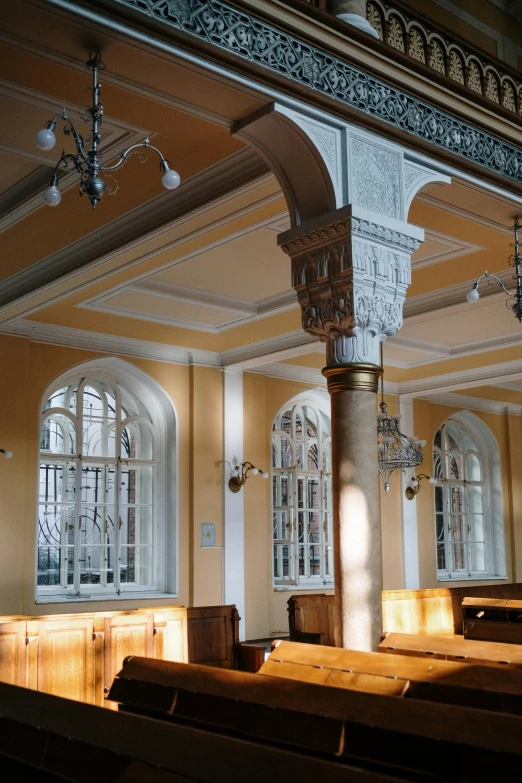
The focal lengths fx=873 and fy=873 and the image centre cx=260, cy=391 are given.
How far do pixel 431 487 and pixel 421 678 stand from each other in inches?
493

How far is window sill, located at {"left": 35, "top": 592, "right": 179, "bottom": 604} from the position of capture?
11320 mm

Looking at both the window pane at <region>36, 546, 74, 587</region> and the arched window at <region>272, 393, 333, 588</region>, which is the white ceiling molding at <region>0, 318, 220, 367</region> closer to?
the arched window at <region>272, 393, 333, 588</region>

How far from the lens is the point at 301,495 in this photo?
1473cm

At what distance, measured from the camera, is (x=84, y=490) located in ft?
40.3

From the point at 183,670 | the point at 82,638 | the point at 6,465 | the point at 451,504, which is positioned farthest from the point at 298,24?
the point at 451,504

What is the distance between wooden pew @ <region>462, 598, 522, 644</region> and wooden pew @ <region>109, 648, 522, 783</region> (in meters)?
5.26

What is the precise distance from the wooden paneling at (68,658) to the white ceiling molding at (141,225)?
10.9 ft

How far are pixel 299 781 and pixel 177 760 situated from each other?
1.35 ft

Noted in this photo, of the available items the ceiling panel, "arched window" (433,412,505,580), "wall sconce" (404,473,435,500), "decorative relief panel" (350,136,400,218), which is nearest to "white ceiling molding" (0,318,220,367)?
the ceiling panel

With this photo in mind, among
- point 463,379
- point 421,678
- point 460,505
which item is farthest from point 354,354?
point 460,505

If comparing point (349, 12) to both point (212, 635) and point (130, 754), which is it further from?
point (212, 635)

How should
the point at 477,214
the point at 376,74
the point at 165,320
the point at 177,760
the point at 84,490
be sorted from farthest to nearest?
the point at 84,490
the point at 165,320
the point at 477,214
the point at 376,74
the point at 177,760

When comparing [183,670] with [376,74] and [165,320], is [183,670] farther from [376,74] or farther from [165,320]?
[165,320]

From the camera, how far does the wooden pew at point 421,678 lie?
401 centimetres
